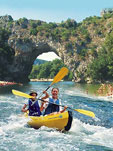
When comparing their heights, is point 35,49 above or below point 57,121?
above

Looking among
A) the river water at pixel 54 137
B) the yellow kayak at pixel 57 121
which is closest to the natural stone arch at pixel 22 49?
the river water at pixel 54 137

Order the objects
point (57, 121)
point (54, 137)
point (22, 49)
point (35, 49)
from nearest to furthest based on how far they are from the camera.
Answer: point (54, 137) < point (57, 121) < point (22, 49) < point (35, 49)

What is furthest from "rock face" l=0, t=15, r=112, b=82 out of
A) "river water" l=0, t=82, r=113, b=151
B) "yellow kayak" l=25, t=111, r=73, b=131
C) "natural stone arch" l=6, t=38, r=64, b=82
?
"yellow kayak" l=25, t=111, r=73, b=131

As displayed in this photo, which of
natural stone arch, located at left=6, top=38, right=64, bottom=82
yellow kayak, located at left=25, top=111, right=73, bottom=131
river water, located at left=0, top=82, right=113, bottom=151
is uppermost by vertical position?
natural stone arch, located at left=6, top=38, right=64, bottom=82

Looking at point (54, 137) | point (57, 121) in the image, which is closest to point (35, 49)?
point (57, 121)

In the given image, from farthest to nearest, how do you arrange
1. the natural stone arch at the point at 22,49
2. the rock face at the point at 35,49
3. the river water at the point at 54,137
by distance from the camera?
the rock face at the point at 35,49
the natural stone arch at the point at 22,49
the river water at the point at 54,137

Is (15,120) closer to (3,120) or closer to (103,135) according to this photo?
(3,120)

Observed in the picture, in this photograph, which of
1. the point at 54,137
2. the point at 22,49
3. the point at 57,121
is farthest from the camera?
the point at 22,49

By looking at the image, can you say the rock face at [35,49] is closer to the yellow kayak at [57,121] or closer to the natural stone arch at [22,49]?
the natural stone arch at [22,49]

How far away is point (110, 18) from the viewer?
87.1m

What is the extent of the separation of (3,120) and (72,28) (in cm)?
7551

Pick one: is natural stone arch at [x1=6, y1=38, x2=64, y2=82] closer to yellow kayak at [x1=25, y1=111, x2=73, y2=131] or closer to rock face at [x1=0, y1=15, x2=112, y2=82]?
rock face at [x1=0, y1=15, x2=112, y2=82]

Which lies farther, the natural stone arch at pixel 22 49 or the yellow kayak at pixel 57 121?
the natural stone arch at pixel 22 49

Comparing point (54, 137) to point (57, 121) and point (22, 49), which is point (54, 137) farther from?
point (22, 49)
